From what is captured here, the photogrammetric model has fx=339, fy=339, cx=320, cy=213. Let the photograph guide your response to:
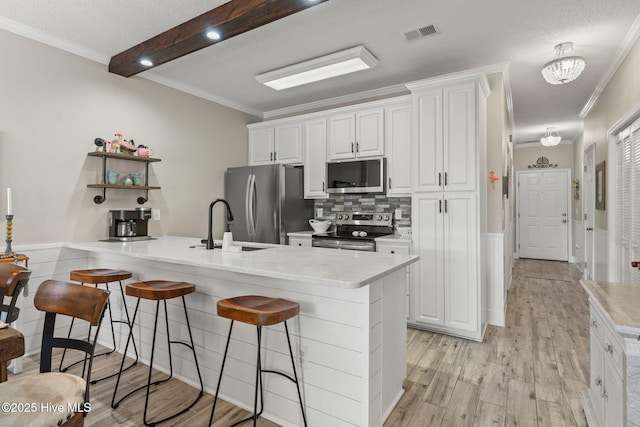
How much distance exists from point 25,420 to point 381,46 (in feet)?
10.9

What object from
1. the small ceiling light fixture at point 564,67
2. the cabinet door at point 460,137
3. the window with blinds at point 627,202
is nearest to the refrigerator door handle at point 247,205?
the cabinet door at point 460,137

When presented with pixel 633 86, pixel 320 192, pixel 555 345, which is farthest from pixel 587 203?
pixel 320 192

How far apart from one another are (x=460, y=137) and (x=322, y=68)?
1494mm

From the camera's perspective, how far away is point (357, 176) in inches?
159

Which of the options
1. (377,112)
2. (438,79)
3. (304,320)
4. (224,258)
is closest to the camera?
(304,320)

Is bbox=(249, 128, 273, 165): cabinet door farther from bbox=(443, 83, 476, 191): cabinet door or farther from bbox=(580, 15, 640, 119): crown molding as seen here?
bbox=(580, 15, 640, 119): crown molding

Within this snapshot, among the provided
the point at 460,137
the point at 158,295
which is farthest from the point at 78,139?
the point at 460,137

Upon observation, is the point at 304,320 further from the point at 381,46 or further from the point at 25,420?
the point at 381,46

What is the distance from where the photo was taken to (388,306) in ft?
6.52

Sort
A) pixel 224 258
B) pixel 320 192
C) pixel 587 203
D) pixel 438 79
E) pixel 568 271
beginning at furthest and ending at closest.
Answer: pixel 568 271 → pixel 587 203 → pixel 320 192 → pixel 438 79 → pixel 224 258

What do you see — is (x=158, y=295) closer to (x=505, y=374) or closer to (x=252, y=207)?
(x=252, y=207)

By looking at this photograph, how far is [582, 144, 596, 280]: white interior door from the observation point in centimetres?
496

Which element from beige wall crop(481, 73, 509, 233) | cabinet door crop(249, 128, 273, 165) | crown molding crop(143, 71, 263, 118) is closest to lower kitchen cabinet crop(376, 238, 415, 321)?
beige wall crop(481, 73, 509, 233)

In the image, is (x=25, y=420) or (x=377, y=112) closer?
(x=25, y=420)
